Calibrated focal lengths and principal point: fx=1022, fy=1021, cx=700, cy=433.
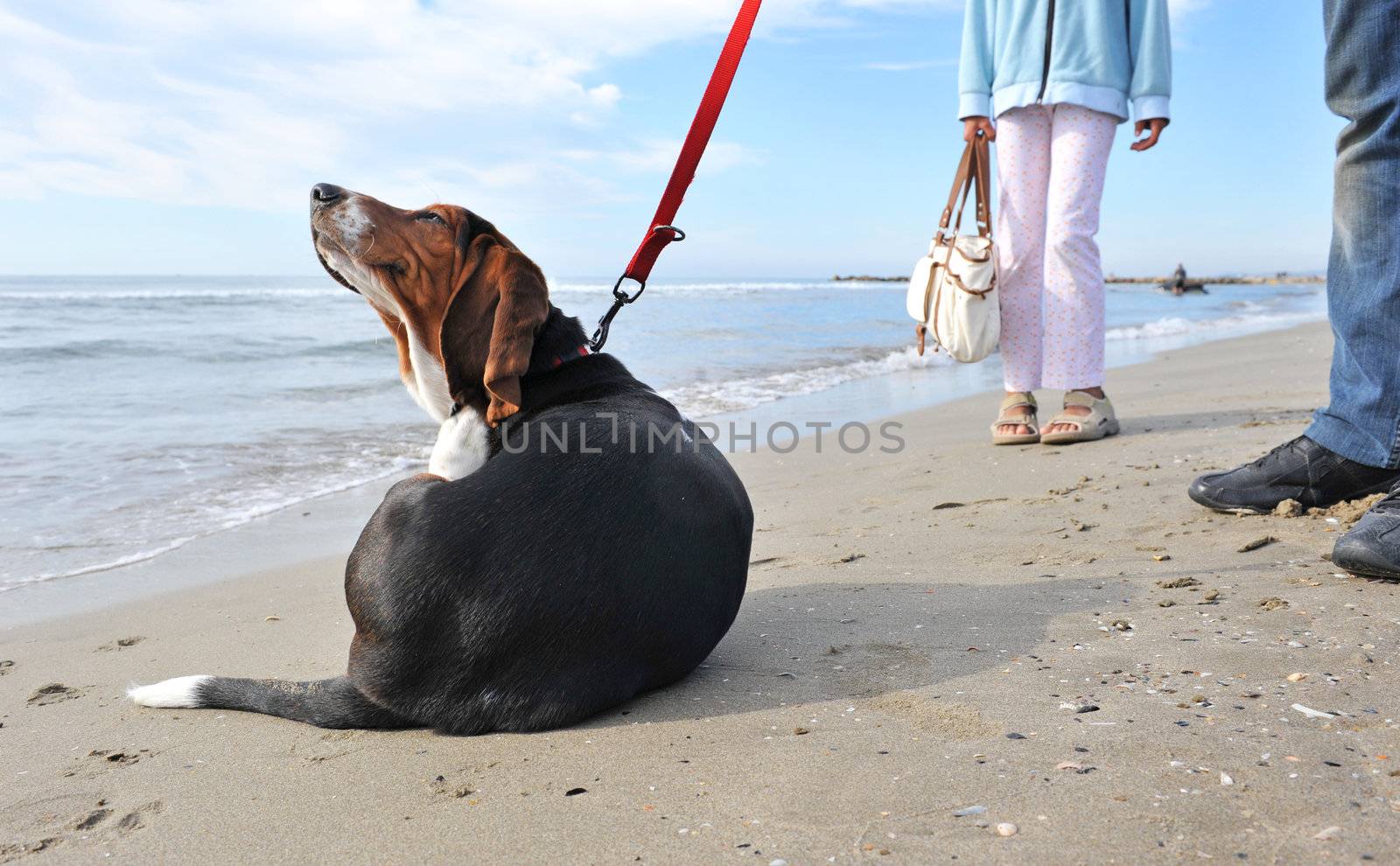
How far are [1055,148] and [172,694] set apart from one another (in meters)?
5.12

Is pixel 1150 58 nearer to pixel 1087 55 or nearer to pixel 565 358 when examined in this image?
pixel 1087 55

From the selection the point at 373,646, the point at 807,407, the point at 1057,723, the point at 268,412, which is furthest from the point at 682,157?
the point at 268,412

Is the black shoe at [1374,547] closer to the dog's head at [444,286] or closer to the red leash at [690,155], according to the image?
the red leash at [690,155]

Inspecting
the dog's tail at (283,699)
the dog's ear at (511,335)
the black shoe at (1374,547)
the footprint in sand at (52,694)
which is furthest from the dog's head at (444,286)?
the black shoe at (1374,547)

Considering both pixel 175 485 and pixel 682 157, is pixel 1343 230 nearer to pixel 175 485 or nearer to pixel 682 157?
pixel 682 157

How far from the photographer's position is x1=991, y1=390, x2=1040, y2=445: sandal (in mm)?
6078

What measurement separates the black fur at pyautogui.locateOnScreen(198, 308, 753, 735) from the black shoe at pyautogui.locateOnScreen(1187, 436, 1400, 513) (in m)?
2.31

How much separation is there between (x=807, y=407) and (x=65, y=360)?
9876 mm

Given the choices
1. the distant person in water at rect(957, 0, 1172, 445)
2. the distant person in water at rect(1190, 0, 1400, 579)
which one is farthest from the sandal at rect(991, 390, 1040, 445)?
the distant person in water at rect(1190, 0, 1400, 579)

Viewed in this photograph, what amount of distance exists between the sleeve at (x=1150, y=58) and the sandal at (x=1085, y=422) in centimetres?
161

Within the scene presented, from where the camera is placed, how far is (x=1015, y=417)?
6.14 metres

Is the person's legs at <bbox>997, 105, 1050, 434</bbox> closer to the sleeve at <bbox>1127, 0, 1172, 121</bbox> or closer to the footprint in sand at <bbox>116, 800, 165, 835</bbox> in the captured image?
the sleeve at <bbox>1127, 0, 1172, 121</bbox>

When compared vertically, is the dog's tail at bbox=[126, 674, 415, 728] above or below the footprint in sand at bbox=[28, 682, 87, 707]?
above

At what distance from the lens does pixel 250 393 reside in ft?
33.8
